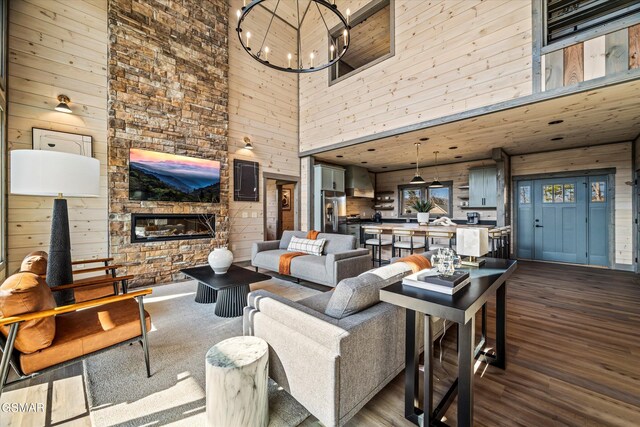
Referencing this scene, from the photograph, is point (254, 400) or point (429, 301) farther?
point (254, 400)

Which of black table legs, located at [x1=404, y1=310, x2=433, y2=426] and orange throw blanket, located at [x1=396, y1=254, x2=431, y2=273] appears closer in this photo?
black table legs, located at [x1=404, y1=310, x2=433, y2=426]

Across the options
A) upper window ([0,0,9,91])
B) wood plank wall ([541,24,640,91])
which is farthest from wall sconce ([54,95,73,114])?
wood plank wall ([541,24,640,91])

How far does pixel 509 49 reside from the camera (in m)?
3.49

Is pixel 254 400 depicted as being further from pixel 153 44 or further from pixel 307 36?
pixel 307 36

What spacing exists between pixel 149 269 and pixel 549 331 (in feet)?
18.2

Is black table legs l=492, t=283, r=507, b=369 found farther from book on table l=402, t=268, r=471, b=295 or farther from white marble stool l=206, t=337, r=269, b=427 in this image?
white marble stool l=206, t=337, r=269, b=427

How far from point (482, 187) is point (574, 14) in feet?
13.8

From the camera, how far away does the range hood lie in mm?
8000

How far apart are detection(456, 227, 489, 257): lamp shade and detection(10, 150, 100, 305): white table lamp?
2.87 m

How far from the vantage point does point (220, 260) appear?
124 inches

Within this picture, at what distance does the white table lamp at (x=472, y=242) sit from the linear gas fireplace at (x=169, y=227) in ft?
14.8

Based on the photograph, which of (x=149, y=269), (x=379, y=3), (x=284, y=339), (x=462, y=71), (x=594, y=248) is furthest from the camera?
(x=594, y=248)

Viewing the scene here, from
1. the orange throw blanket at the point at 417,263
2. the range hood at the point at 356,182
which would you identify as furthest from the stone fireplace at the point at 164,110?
the orange throw blanket at the point at 417,263

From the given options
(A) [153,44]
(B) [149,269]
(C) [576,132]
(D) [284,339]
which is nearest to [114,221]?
(B) [149,269]
